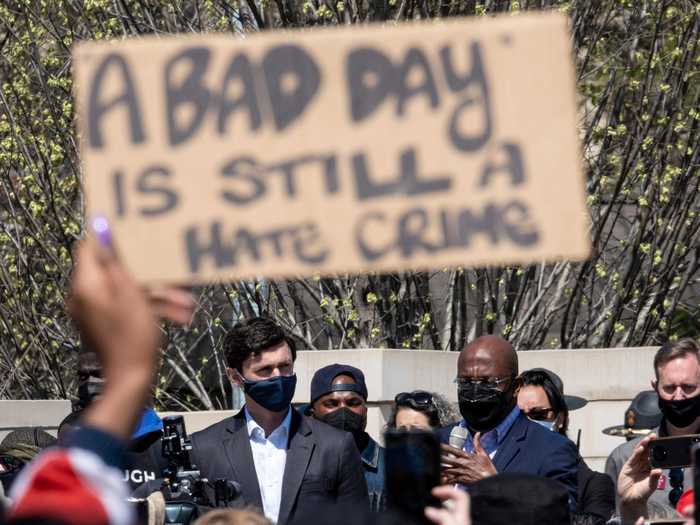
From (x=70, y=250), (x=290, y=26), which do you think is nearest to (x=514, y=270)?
(x=290, y=26)

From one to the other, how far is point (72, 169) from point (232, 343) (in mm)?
5993

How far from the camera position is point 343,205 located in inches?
143

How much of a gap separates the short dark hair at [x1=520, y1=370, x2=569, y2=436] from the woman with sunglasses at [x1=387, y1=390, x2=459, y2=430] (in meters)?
0.41

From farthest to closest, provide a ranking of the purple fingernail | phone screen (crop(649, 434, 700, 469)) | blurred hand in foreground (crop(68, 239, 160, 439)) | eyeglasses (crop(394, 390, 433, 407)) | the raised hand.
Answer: eyeglasses (crop(394, 390, 433, 407))
phone screen (crop(649, 434, 700, 469))
the raised hand
the purple fingernail
blurred hand in foreground (crop(68, 239, 160, 439))

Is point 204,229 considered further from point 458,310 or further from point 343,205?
point 458,310

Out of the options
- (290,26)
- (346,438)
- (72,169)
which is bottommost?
(346,438)

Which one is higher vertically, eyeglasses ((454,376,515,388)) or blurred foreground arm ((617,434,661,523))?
eyeglasses ((454,376,515,388))

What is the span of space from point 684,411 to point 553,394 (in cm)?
116

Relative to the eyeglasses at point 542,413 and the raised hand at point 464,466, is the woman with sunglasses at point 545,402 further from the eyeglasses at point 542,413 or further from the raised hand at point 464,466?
the raised hand at point 464,466

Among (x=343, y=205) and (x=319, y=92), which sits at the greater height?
(x=319, y=92)

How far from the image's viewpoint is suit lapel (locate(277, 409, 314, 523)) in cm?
590

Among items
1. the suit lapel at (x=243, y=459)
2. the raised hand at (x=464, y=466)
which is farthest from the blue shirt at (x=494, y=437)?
the suit lapel at (x=243, y=459)

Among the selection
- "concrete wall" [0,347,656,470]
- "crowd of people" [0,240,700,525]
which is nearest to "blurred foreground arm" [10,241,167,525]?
"crowd of people" [0,240,700,525]

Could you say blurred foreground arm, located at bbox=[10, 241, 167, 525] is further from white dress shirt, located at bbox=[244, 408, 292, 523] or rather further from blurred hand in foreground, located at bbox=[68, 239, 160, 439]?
white dress shirt, located at bbox=[244, 408, 292, 523]
